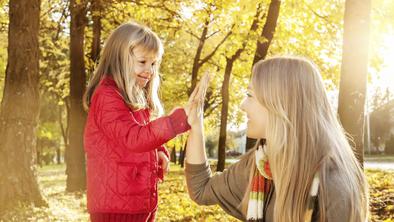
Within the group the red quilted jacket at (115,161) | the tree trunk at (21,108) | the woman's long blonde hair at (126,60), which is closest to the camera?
the red quilted jacket at (115,161)

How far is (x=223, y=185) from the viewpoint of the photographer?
350cm

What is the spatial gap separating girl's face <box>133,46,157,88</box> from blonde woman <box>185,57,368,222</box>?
1.21 meters

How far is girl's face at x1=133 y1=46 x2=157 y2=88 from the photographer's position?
13.6 feet

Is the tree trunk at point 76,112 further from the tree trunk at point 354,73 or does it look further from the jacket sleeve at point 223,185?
the jacket sleeve at point 223,185

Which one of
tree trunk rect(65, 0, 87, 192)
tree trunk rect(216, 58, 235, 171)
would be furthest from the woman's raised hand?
tree trunk rect(216, 58, 235, 171)

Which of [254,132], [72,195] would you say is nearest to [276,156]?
[254,132]

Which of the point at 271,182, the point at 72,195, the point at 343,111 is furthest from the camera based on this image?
the point at 72,195

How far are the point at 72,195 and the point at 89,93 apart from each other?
934cm

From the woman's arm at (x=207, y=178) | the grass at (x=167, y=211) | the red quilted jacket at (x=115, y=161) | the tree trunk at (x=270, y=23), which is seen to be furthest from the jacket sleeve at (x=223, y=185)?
the tree trunk at (x=270, y=23)

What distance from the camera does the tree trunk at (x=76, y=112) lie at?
13.7 meters

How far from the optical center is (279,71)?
9.78 feet

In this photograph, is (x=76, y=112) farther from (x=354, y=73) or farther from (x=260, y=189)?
(x=260, y=189)

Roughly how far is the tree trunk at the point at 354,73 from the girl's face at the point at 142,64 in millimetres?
3470

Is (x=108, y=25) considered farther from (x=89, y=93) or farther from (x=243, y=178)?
(x=243, y=178)
